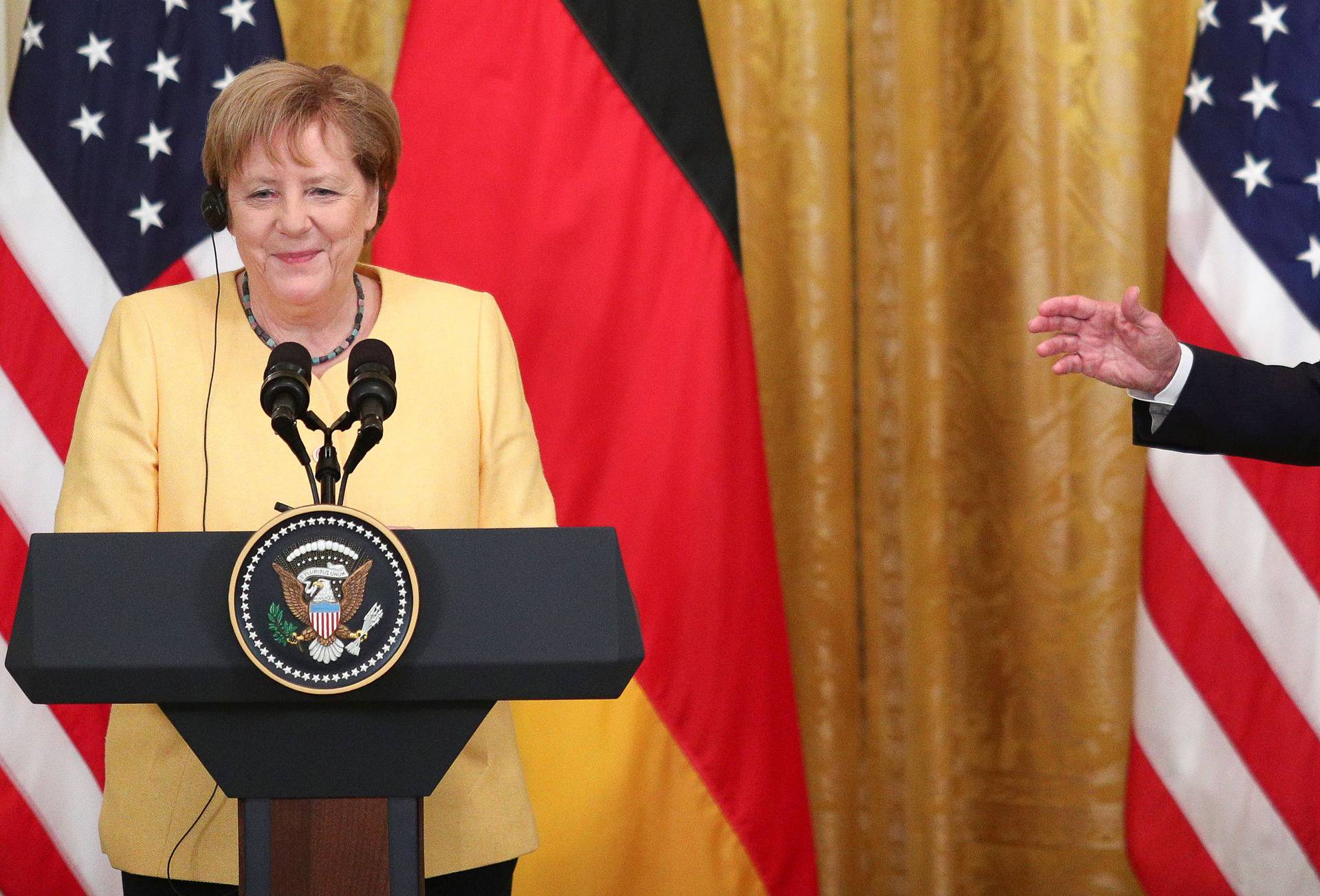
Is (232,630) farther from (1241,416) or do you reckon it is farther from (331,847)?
(1241,416)

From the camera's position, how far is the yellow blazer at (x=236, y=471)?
160 centimetres

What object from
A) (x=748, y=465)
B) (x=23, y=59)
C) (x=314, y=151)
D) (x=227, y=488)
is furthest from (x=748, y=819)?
(x=23, y=59)

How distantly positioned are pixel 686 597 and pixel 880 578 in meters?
0.49

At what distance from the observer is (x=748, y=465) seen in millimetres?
2662

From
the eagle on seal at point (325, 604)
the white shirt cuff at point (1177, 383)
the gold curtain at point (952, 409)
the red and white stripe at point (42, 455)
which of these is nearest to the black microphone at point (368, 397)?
the eagle on seal at point (325, 604)

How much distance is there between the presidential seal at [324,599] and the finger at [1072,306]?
96 centimetres

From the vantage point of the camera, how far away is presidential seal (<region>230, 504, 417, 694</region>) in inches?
46.6

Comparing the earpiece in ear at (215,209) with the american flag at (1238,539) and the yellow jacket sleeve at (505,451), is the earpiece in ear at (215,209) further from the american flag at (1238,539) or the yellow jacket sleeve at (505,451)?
the american flag at (1238,539)

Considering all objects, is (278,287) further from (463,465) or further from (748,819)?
(748,819)

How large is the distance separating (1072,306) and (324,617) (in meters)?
1.06

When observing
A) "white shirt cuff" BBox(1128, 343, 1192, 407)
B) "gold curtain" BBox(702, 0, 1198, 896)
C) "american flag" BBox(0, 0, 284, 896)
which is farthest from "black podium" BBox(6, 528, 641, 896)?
"gold curtain" BBox(702, 0, 1198, 896)

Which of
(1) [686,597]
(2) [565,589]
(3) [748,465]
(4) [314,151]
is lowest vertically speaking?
(2) [565,589]

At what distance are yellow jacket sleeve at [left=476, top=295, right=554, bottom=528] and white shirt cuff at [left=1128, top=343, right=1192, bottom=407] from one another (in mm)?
828

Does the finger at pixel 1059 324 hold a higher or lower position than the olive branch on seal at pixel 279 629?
higher
